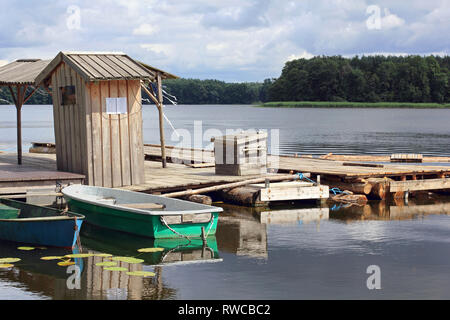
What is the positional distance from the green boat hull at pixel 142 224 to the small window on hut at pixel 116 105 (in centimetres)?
258

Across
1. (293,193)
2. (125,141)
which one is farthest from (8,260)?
(293,193)

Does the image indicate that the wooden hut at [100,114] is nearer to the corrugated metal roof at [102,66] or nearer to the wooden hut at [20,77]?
the corrugated metal roof at [102,66]

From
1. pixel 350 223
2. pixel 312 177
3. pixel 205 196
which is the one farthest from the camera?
pixel 312 177

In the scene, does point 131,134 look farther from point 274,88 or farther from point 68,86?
point 274,88

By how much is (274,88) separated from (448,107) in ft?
134

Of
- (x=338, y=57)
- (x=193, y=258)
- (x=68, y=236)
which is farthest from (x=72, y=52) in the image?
(x=338, y=57)

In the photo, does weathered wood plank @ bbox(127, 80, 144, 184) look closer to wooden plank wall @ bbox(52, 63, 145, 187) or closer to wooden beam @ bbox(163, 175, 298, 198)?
wooden plank wall @ bbox(52, 63, 145, 187)

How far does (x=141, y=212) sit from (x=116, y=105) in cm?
394

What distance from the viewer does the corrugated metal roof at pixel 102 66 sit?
16.2 meters

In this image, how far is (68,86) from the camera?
1725 centimetres

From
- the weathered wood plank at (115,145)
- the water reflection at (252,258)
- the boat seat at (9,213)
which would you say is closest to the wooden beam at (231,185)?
the water reflection at (252,258)

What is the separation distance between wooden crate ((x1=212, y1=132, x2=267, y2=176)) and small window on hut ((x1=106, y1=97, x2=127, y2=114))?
328cm

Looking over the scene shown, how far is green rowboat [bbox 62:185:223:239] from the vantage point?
45.4ft

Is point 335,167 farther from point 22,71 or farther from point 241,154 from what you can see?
point 22,71
